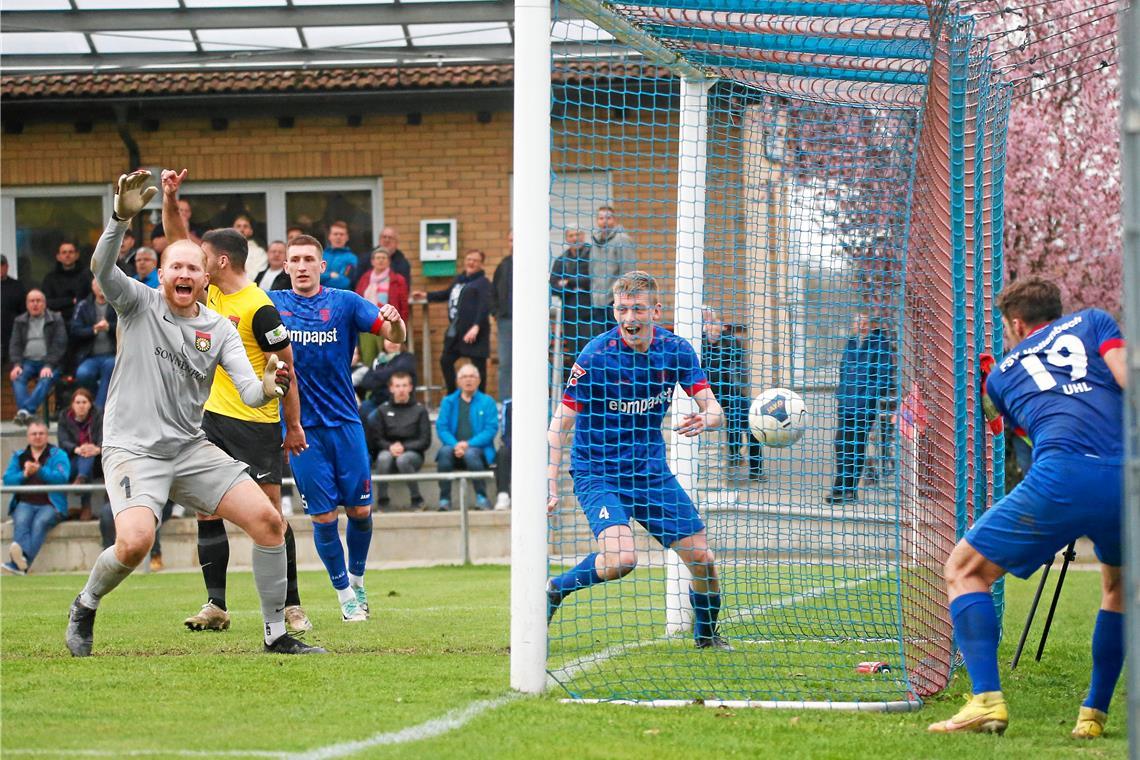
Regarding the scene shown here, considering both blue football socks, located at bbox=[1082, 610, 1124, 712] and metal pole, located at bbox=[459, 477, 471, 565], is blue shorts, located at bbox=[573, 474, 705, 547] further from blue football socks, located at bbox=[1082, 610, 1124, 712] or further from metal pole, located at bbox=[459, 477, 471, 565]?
metal pole, located at bbox=[459, 477, 471, 565]

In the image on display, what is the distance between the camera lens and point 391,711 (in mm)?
5770

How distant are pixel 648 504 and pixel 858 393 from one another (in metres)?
1.65

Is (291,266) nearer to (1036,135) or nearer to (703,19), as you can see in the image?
(703,19)

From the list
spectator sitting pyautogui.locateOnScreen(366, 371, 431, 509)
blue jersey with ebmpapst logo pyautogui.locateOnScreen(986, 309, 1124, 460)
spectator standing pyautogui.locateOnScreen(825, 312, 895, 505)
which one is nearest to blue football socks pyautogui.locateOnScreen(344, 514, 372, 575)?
spectator standing pyautogui.locateOnScreen(825, 312, 895, 505)

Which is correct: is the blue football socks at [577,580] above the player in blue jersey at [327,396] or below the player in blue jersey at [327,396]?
below

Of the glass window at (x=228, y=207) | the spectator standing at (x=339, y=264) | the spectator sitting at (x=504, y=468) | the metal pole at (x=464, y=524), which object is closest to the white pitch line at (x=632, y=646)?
the metal pole at (x=464, y=524)

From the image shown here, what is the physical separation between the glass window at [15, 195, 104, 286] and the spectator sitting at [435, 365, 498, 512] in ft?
23.6

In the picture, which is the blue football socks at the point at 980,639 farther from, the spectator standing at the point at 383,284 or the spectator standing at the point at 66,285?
the spectator standing at the point at 66,285

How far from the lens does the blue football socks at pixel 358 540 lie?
9414mm

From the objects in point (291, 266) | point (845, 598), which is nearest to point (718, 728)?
point (845, 598)

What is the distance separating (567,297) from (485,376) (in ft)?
11.1

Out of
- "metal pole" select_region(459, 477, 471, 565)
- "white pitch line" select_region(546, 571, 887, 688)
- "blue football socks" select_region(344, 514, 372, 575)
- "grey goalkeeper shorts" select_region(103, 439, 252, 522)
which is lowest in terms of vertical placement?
"metal pole" select_region(459, 477, 471, 565)

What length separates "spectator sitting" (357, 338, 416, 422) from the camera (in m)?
16.5

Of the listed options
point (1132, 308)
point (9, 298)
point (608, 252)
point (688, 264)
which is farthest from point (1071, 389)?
point (9, 298)
